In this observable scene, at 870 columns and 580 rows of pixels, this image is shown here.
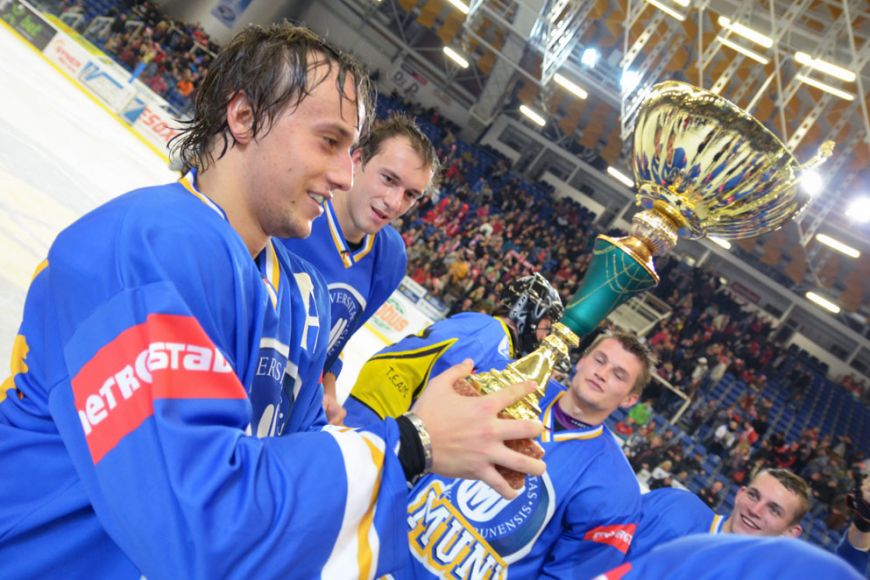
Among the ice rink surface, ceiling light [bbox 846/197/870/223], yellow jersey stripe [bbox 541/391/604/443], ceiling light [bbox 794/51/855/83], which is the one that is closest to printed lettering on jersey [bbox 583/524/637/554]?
yellow jersey stripe [bbox 541/391/604/443]

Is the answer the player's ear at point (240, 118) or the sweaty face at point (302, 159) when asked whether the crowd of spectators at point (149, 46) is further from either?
the sweaty face at point (302, 159)

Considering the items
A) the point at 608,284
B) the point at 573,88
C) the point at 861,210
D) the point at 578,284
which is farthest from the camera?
the point at 573,88

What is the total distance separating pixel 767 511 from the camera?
305cm

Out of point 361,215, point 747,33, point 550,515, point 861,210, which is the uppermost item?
point 861,210

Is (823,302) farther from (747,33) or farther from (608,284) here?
(608,284)

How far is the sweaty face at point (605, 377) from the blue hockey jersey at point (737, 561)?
1.59 m

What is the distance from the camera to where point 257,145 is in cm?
108

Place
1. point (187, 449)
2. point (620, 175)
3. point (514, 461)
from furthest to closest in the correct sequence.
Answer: point (620, 175) → point (514, 461) → point (187, 449)

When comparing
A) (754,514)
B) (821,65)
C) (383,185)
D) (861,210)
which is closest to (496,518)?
(383,185)

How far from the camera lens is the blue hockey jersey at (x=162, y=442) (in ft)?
2.35

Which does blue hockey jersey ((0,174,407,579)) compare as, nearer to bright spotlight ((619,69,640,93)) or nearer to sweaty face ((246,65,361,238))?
sweaty face ((246,65,361,238))

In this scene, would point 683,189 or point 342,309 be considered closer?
point 683,189

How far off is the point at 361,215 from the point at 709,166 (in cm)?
136

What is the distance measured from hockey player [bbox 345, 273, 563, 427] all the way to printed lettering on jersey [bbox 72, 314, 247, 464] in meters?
1.60
